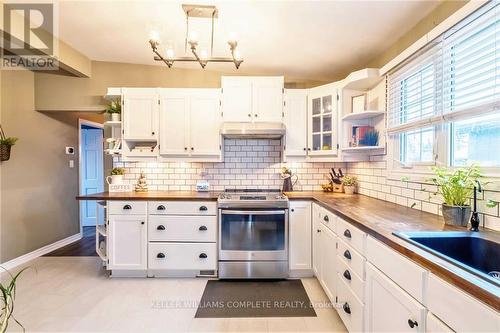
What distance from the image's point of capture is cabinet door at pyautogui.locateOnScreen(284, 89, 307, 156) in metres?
3.08

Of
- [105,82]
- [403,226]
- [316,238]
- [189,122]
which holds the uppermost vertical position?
[105,82]

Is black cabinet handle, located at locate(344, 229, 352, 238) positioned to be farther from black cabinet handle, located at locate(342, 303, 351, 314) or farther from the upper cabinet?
the upper cabinet

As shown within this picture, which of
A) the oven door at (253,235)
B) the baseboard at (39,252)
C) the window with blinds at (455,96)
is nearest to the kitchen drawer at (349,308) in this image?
the oven door at (253,235)

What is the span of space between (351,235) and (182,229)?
1807 mm

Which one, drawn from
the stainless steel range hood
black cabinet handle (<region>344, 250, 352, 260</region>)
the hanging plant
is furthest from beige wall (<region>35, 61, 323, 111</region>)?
black cabinet handle (<region>344, 250, 352, 260</region>)

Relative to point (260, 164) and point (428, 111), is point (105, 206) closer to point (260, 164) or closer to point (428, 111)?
point (260, 164)

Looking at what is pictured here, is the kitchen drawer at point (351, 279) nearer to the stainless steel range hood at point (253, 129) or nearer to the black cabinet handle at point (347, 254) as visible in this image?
the black cabinet handle at point (347, 254)

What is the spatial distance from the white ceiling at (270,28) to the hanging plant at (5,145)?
4.50ft

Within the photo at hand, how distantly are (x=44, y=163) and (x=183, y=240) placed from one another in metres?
2.57

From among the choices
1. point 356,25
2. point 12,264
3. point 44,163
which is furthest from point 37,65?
point 356,25

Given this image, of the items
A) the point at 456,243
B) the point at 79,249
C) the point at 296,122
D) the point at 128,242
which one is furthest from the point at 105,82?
the point at 456,243

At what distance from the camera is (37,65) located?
10.5ft

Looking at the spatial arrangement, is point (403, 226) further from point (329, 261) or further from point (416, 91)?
point (416, 91)

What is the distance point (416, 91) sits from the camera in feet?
6.81
